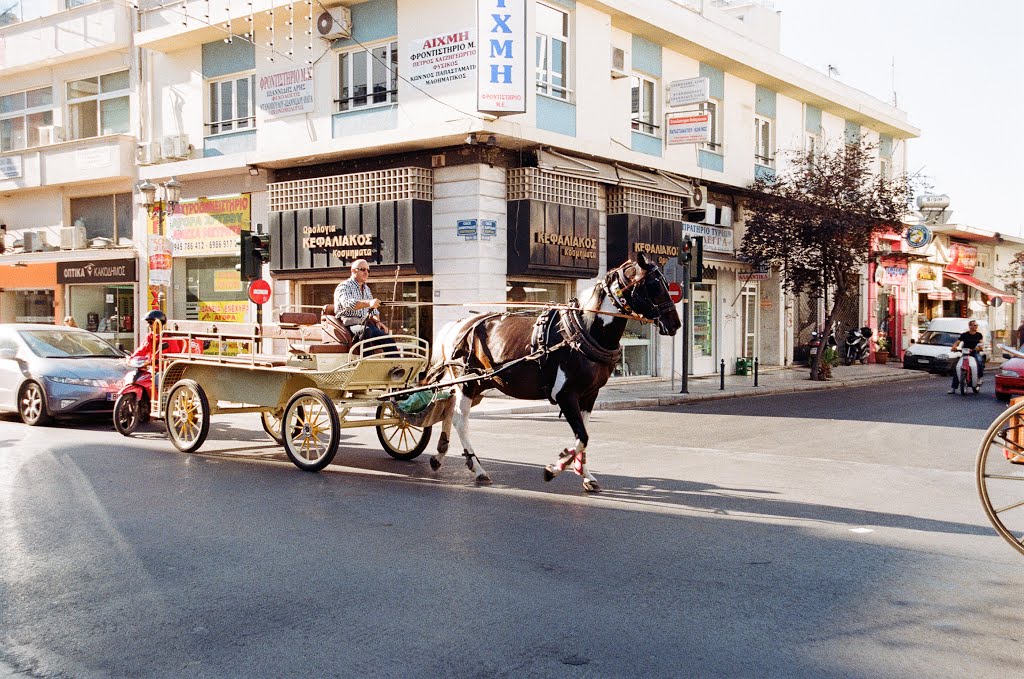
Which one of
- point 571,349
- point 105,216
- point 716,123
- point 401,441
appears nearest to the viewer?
point 571,349

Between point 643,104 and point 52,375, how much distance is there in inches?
618

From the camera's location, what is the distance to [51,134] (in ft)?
84.7

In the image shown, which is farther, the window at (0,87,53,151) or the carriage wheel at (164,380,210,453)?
the window at (0,87,53,151)

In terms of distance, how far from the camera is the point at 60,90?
2602 cm

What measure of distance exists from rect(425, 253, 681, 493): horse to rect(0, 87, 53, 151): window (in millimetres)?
23177

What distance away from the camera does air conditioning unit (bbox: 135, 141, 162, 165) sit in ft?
77.2

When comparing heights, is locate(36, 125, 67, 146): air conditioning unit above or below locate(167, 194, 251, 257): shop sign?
above

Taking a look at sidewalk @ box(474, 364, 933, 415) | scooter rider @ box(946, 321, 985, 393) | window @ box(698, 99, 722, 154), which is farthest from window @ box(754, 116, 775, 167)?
scooter rider @ box(946, 321, 985, 393)

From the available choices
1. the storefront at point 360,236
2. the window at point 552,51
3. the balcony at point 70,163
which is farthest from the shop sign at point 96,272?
the window at point 552,51

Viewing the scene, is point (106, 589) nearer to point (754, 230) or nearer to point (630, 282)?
point (630, 282)

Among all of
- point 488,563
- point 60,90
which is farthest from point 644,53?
point 488,563

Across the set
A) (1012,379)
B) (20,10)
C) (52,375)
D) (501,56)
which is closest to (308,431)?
(52,375)

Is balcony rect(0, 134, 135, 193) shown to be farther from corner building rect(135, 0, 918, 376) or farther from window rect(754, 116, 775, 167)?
window rect(754, 116, 775, 167)

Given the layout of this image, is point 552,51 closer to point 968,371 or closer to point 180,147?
point 180,147
